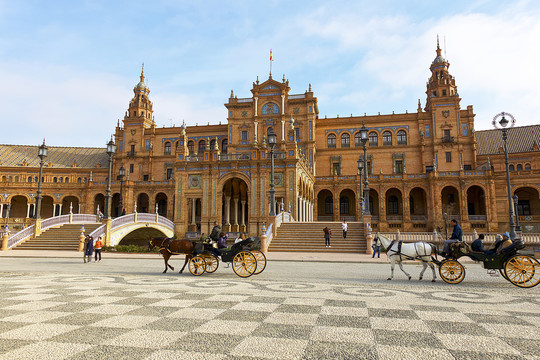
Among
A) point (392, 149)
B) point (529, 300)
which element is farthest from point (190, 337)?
point (392, 149)

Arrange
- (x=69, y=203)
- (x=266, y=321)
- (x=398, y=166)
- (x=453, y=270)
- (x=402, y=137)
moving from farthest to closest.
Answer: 1. (x=69, y=203)
2. (x=402, y=137)
3. (x=398, y=166)
4. (x=453, y=270)
5. (x=266, y=321)

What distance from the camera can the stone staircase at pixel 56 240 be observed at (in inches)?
1052

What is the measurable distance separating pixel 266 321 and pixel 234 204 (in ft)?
115

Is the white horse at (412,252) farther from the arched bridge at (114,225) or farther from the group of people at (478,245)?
the arched bridge at (114,225)

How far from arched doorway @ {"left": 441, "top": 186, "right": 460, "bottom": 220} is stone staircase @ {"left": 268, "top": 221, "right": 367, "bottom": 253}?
22637 millimetres

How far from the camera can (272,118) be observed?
→ 49.7 m

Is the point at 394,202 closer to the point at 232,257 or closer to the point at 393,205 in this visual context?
the point at 393,205

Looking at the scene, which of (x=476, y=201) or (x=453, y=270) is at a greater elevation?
(x=476, y=201)

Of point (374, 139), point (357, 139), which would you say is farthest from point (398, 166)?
point (357, 139)

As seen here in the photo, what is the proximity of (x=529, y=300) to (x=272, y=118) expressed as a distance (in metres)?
43.9

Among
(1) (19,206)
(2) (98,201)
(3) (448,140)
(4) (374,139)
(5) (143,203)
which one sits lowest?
(1) (19,206)

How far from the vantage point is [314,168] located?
166 ft

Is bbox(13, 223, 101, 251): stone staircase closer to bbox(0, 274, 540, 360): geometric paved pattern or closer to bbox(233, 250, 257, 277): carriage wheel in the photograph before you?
bbox(233, 250, 257, 277): carriage wheel

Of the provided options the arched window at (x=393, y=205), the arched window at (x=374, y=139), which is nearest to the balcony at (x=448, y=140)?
the arched window at (x=374, y=139)
